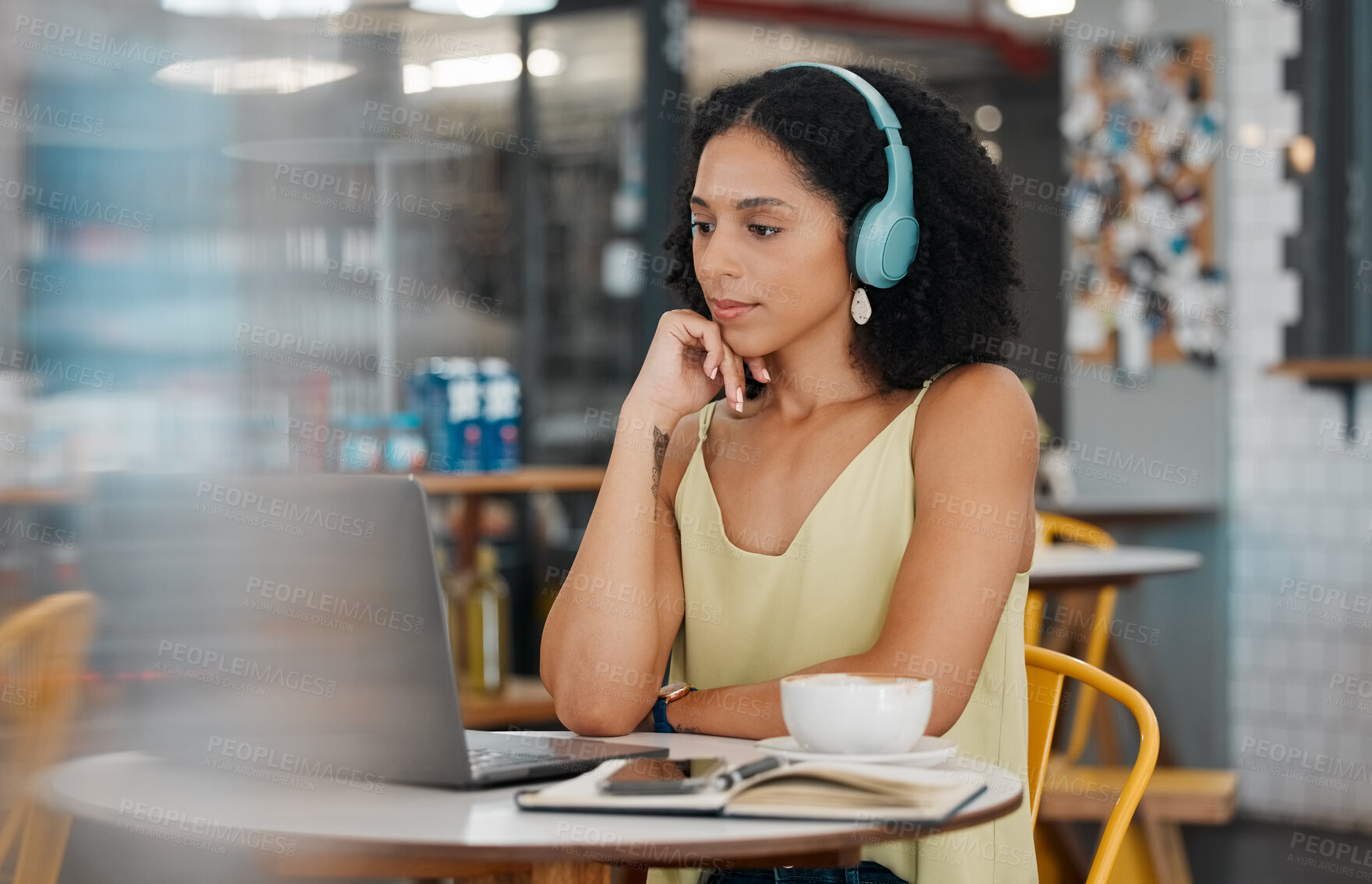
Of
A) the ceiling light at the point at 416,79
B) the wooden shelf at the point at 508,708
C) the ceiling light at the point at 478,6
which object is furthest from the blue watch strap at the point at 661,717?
the ceiling light at the point at 416,79

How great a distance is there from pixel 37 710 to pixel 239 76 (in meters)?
0.97

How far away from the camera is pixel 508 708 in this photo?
3.35 m

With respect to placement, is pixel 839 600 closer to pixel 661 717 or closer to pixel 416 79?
pixel 661 717

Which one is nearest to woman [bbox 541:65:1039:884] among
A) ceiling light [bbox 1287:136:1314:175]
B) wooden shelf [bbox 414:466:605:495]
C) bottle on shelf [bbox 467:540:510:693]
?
wooden shelf [bbox 414:466:605:495]

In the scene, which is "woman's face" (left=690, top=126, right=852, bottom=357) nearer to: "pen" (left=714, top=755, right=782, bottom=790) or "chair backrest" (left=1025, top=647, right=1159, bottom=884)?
"chair backrest" (left=1025, top=647, right=1159, bottom=884)

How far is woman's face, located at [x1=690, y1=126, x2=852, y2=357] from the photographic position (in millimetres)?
1519

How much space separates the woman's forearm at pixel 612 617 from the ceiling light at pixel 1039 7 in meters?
3.72

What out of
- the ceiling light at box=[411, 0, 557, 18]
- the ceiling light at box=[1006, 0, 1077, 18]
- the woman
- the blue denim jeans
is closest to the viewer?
the blue denim jeans

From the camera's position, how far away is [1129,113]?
4.43 metres

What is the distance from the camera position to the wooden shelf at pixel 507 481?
3.20 metres

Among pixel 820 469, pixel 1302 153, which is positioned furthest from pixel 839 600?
pixel 1302 153

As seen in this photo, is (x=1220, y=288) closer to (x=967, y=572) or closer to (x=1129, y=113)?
(x=1129, y=113)

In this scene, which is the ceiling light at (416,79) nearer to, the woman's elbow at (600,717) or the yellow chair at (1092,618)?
the yellow chair at (1092,618)

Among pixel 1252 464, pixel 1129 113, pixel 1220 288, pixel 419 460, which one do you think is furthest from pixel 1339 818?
pixel 419 460
